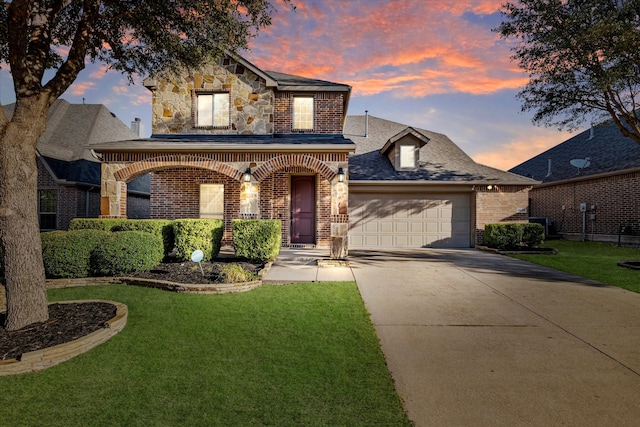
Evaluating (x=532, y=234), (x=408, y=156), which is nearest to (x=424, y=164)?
(x=408, y=156)

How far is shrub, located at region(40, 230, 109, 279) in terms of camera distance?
687 cm

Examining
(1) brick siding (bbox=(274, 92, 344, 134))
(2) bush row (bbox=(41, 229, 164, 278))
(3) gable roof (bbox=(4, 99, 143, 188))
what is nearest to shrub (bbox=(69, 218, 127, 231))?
(2) bush row (bbox=(41, 229, 164, 278))

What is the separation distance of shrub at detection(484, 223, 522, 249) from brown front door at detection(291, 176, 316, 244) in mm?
7148

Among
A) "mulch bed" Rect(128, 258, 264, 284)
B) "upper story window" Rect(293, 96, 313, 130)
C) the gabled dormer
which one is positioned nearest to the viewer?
"mulch bed" Rect(128, 258, 264, 284)

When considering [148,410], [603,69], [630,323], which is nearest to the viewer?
[148,410]

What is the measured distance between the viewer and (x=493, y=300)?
6.06m

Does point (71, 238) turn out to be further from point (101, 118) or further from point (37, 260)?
point (101, 118)

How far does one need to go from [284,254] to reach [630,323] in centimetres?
827

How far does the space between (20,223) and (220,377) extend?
347 cm

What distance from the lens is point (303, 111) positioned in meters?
13.1

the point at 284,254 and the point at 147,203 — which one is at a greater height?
the point at 147,203

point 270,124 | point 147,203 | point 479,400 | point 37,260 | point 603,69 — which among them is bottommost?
point 479,400

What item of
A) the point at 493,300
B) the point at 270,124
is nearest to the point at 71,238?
the point at 270,124

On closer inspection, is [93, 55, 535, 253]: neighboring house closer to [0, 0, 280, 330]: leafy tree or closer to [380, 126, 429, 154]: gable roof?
[380, 126, 429, 154]: gable roof
